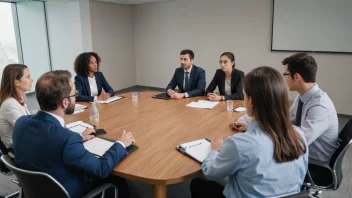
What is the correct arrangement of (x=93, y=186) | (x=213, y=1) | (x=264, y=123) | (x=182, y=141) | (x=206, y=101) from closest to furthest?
(x=264, y=123) → (x=93, y=186) → (x=182, y=141) → (x=206, y=101) → (x=213, y=1)

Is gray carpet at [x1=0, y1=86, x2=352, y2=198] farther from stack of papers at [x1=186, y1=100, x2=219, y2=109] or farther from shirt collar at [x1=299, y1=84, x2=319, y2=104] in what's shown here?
shirt collar at [x1=299, y1=84, x2=319, y2=104]

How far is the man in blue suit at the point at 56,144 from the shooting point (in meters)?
1.32

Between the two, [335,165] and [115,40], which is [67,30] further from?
[335,165]

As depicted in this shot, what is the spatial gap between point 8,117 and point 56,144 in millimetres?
1020

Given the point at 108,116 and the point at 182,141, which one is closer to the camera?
the point at 182,141

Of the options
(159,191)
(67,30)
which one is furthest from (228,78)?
(67,30)

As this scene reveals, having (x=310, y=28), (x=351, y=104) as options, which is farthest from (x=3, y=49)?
(x=351, y=104)

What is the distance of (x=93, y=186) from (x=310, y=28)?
15.8ft

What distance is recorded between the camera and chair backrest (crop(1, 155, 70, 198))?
124 cm

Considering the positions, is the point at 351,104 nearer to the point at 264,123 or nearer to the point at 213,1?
the point at 213,1

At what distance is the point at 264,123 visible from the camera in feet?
3.97

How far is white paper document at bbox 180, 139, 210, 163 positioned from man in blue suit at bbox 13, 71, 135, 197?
0.46 meters

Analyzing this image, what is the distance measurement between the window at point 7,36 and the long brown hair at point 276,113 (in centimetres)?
669

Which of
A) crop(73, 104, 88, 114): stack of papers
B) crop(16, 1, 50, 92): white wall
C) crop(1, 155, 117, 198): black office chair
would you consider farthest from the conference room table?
crop(16, 1, 50, 92): white wall
